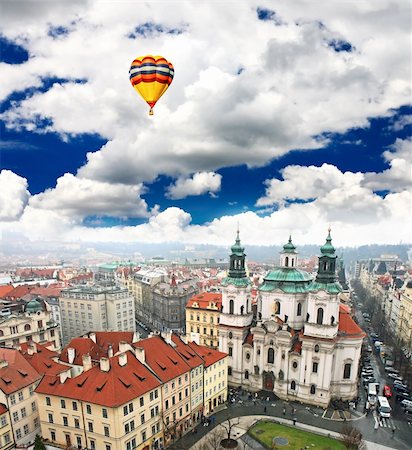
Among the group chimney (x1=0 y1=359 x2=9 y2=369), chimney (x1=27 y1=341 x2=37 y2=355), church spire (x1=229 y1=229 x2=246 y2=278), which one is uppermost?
church spire (x1=229 y1=229 x2=246 y2=278)

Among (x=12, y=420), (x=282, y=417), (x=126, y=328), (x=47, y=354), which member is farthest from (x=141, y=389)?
(x=126, y=328)

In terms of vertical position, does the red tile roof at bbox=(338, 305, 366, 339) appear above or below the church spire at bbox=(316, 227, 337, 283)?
below

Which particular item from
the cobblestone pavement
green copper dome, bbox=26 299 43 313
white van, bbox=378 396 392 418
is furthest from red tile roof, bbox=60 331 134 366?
white van, bbox=378 396 392 418

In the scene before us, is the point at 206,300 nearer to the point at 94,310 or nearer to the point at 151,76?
the point at 94,310

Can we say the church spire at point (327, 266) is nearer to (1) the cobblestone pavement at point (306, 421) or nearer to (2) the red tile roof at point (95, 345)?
(1) the cobblestone pavement at point (306, 421)

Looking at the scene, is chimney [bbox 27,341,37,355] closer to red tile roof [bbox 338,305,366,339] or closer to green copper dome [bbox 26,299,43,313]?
green copper dome [bbox 26,299,43,313]

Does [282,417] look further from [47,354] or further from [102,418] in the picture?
[47,354]
